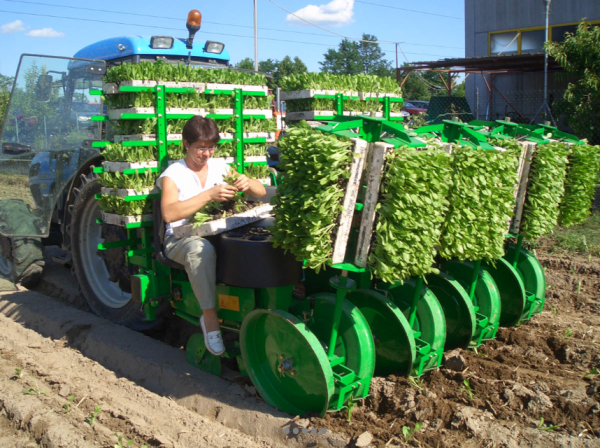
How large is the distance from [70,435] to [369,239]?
2067 millimetres

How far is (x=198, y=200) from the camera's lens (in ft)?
12.3

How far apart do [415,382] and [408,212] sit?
128cm

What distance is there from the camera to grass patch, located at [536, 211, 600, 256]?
6.91m

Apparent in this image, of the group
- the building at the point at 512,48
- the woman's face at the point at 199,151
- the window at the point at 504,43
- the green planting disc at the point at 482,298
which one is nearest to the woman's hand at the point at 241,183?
the woman's face at the point at 199,151

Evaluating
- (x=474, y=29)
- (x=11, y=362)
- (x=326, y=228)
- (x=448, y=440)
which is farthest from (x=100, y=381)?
(x=474, y=29)

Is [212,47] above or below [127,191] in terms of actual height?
above

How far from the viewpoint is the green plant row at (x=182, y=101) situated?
13.7 feet

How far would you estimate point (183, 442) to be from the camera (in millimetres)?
3320

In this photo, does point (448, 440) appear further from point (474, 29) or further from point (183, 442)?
point (474, 29)

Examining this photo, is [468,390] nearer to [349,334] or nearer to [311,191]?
[349,334]

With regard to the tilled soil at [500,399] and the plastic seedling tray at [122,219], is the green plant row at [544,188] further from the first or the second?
the plastic seedling tray at [122,219]

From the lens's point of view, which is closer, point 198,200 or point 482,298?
point 198,200

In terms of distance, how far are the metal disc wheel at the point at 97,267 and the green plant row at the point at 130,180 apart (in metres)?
0.75

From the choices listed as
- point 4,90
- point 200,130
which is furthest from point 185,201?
point 4,90
